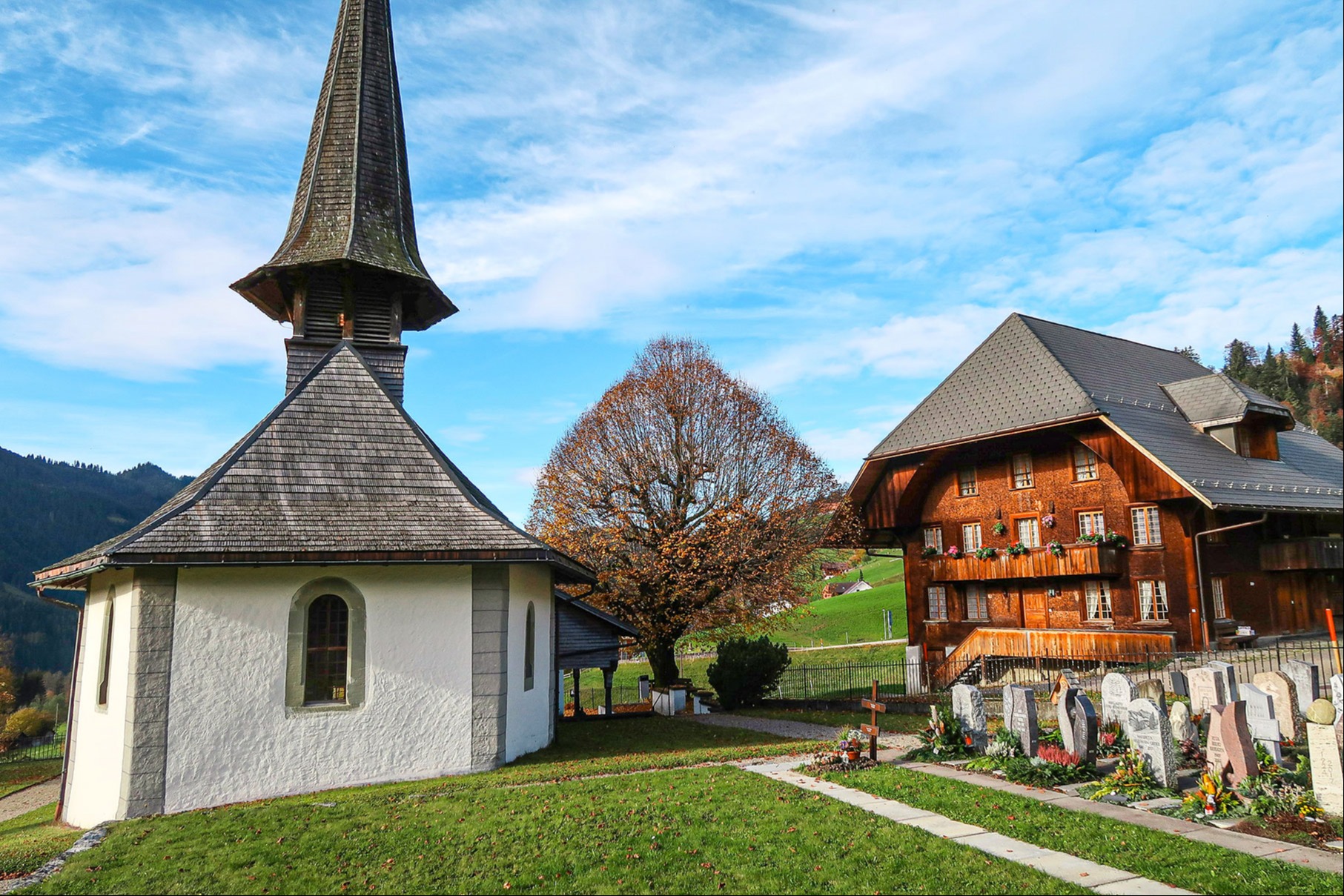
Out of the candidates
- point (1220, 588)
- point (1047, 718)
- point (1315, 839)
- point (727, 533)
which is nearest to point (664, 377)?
point (727, 533)

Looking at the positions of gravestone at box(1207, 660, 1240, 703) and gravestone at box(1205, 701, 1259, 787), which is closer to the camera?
gravestone at box(1205, 701, 1259, 787)

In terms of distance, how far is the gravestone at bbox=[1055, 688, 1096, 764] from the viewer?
10883 millimetres

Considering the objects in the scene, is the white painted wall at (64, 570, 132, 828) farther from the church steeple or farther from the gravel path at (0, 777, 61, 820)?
the church steeple

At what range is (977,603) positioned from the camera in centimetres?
2858

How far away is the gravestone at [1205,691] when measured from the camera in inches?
498

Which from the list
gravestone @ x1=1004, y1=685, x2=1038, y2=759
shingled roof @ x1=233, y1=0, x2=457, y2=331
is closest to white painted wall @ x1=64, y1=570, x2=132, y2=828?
shingled roof @ x1=233, y1=0, x2=457, y2=331

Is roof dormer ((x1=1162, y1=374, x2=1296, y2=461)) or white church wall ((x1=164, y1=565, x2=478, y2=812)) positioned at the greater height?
roof dormer ((x1=1162, y1=374, x2=1296, y2=461))

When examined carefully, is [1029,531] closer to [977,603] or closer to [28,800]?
[977,603]

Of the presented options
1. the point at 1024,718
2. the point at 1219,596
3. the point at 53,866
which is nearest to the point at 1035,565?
the point at 1219,596

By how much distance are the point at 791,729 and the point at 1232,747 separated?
10156 millimetres

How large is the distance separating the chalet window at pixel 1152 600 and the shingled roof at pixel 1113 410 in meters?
3.25

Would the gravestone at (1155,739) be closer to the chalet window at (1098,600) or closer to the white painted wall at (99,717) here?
the white painted wall at (99,717)

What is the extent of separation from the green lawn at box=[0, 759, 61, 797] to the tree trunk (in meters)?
16.3

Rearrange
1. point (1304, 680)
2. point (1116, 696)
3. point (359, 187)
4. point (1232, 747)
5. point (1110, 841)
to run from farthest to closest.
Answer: point (359, 187) → point (1304, 680) → point (1116, 696) → point (1232, 747) → point (1110, 841)
